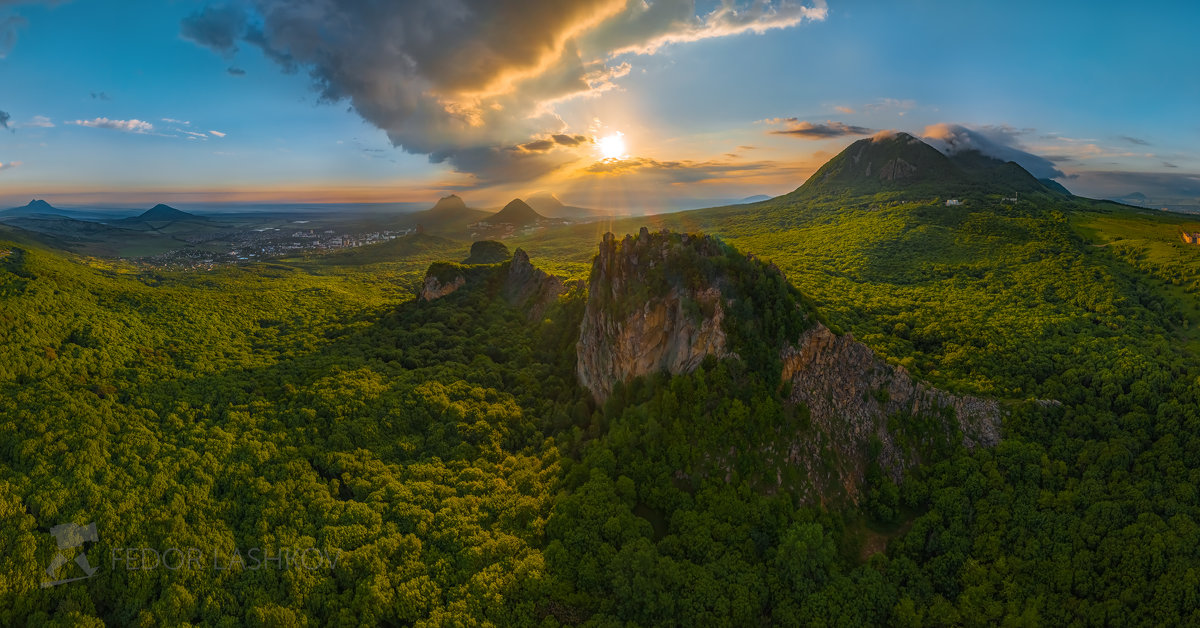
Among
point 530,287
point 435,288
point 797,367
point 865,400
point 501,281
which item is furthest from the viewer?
point 501,281

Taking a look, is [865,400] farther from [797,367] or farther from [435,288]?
[435,288]

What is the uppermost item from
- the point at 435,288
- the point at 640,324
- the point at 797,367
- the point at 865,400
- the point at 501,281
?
the point at 501,281

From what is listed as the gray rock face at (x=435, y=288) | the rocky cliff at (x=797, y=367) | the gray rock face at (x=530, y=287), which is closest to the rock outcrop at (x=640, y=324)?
the rocky cliff at (x=797, y=367)

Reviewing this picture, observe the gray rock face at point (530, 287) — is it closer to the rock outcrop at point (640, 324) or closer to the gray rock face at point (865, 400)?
the rock outcrop at point (640, 324)

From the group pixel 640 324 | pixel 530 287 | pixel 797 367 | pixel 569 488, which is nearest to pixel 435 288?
pixel 530 287

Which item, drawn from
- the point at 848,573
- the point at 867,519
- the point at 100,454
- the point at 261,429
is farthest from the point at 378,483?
the point at 867,519

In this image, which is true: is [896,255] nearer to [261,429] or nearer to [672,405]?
[672,405]

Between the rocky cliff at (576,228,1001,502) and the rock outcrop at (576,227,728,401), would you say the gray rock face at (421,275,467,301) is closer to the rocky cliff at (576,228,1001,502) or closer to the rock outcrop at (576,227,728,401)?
the rock outcrop at (576,227,728,401)
